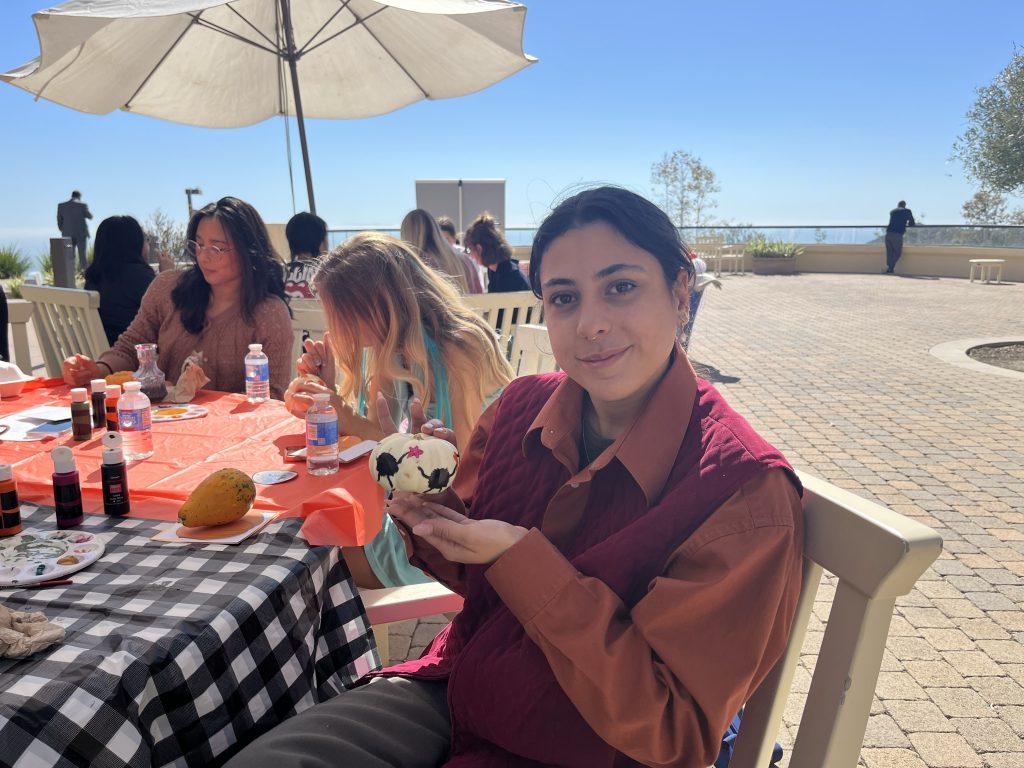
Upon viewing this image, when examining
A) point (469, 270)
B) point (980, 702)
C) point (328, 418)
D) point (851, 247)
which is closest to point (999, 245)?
point (851, 247)

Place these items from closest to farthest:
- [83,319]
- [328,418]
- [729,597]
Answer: [729,597], [328,418], [83,319]

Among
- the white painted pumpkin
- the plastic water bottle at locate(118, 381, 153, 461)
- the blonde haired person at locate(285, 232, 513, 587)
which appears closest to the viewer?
the white painted pumpkin

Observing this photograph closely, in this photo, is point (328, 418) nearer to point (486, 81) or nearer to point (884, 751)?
point (884, 751)

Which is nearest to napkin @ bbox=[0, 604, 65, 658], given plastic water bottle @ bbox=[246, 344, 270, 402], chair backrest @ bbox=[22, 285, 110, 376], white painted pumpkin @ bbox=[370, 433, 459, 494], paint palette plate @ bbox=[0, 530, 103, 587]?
paint palette plate @ bbox=[0, 530, 103, 587]

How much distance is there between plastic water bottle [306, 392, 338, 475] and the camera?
2.25 m

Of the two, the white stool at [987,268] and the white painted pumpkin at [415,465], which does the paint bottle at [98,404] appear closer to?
the white painted pumpkin at [415,465]

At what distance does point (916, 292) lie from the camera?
62.1ft

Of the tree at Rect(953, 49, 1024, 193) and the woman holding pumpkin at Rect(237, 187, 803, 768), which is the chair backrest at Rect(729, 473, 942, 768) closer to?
the woman holding pumpkin at Rect(237, 187, 803, 768)

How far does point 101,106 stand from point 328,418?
14.9ft

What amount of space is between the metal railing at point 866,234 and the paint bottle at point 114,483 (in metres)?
19.2

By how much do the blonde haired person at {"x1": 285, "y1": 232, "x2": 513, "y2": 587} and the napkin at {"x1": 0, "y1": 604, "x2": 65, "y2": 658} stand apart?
4.13 feet

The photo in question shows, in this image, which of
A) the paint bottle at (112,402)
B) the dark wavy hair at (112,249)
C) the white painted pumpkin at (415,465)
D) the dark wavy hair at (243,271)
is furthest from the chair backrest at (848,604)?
the dark wavy hair at (112,249)

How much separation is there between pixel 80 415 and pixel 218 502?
3.74 feet

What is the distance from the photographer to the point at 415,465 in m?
1.48
